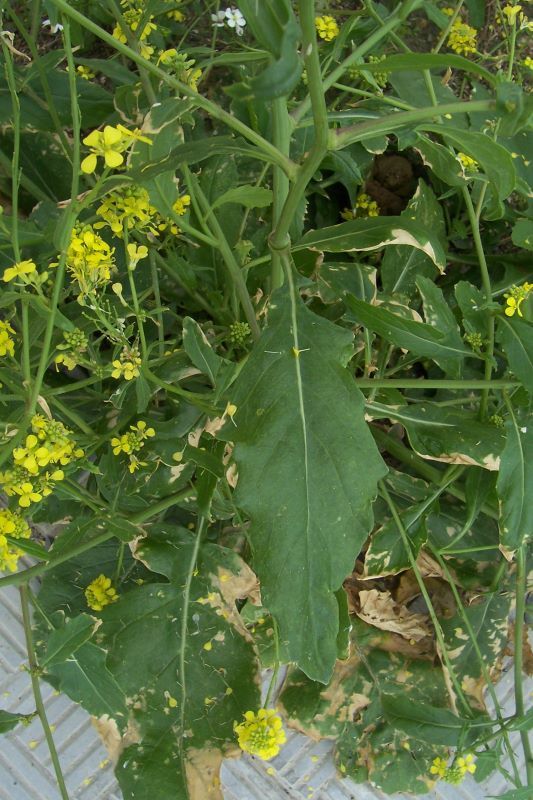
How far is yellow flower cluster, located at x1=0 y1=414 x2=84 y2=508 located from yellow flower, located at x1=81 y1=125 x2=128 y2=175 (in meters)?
0.30

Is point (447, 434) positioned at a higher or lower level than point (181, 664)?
higher

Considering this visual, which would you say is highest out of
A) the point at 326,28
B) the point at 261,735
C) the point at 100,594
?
the point at 326,28

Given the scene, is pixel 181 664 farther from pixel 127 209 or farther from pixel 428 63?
pixel 428 63

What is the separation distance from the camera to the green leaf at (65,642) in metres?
0.88

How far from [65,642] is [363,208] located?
1.01 metres

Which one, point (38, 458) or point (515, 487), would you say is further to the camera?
point (515, 487)

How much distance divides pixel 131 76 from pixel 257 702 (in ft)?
3.69

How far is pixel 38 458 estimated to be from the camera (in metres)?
0.78

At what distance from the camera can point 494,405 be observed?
1155mm

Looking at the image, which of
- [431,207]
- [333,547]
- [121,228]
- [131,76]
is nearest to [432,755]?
[333,547]

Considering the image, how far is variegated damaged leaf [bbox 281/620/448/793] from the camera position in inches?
54.2

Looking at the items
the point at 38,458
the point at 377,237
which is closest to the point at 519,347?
the point at 377,237

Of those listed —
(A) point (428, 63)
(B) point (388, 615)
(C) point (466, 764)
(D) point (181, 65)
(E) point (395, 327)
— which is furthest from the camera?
(B) point (388, 615)

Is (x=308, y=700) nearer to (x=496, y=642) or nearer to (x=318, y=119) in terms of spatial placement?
(x=496, y=642)
